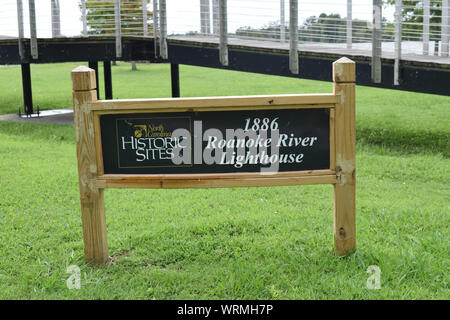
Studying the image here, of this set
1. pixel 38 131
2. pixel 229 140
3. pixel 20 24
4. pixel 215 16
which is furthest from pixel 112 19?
pixel 229 140

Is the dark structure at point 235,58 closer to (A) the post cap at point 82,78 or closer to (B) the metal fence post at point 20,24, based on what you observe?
(B) the metal fence post at point 20,24

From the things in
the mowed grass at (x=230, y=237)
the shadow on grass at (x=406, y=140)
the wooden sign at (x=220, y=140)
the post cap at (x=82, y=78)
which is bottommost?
the shadow on grass at (x=406, y=140)

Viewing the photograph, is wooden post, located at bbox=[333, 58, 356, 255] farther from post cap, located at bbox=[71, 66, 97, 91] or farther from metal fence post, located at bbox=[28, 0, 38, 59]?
metal fence post, located at bbox=[28, 0, 38, 59]

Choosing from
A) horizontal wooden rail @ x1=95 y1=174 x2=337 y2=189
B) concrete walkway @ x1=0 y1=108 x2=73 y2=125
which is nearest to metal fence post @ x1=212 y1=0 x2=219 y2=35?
concrete walkway @ x1=0 y1=108 x2=73 y2=125

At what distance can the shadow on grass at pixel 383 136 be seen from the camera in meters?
10.7

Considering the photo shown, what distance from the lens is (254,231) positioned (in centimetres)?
568

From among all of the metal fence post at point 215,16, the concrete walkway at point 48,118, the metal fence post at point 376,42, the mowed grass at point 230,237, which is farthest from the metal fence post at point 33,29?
the metal fence post at point 376,42

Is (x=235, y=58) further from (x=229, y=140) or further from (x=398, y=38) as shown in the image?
(x=229, y=140)

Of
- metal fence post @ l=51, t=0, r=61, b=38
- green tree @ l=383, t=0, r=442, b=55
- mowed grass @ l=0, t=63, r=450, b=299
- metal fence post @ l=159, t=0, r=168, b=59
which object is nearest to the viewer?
mowed grass @ l=0, t=63, r=450, b=299

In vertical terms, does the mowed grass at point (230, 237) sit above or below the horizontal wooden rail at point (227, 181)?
below

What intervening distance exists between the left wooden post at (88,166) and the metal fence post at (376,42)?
681 cm

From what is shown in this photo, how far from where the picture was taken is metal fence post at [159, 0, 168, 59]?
13.8 m

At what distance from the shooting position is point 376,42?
34.0 ft

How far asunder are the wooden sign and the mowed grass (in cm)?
68
